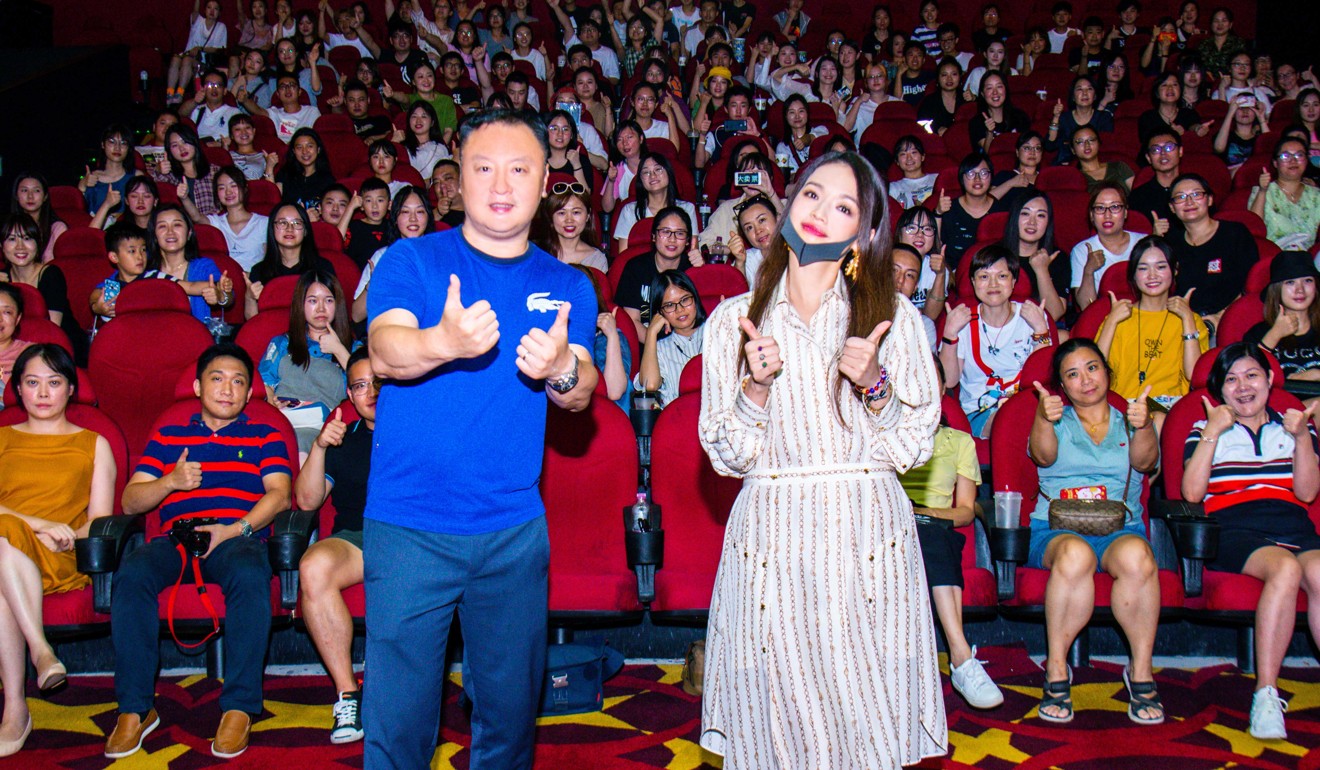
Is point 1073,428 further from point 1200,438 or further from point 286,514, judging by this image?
point 286,514

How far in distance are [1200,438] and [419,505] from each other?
246 cm

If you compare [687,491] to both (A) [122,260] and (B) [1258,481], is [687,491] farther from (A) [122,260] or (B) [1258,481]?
(A) [122,260]

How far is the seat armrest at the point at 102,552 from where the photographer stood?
2.86 metres

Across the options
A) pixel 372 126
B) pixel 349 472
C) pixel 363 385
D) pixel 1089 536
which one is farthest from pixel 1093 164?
pixel 349 472

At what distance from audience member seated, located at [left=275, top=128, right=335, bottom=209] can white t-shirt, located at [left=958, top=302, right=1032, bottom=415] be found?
369 cm

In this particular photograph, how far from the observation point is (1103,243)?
15.8 ft

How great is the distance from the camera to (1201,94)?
24.3ft

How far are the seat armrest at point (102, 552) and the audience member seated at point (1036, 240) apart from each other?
3548 millimetres

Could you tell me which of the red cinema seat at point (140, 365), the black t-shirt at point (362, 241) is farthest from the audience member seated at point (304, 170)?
the red cinema seat at point (140, 365)

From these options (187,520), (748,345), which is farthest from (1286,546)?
(187,520)

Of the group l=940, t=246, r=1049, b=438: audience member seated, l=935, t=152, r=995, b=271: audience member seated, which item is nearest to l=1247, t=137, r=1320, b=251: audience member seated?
l=935, t=152, r=995, b=271: audience member seated

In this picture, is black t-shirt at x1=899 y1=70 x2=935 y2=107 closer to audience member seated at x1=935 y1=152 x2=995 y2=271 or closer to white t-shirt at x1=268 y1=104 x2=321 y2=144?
audience member seated at x1=935 y1=152 x2=995 y2=271

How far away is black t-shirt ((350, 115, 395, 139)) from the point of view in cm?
693

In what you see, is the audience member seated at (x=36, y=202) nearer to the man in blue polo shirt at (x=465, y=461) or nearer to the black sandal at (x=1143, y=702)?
the man in blue polo shirt at (x=465, y=461)
